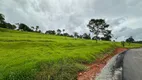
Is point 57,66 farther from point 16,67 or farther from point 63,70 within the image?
point 16,67

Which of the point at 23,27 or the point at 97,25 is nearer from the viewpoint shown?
→ the point at 97,25

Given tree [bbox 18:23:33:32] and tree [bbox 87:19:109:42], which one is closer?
tree [bbox 87:19:109:42]

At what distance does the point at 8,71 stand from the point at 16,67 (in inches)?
59.1

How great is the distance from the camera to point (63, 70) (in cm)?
2444

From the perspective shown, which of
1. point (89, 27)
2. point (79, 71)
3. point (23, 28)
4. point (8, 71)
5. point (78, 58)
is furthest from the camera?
point (23, 28)

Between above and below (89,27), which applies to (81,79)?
below

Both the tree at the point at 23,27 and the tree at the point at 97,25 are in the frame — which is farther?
the tree at the point at 23,27

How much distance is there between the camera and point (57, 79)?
21406mm

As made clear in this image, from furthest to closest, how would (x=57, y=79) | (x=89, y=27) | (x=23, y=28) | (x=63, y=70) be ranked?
(x=23, y=28) → (x=89, y=27) → (x=63, y=70) → (x=57, y=79)

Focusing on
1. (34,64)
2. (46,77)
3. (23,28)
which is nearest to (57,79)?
(46,77)

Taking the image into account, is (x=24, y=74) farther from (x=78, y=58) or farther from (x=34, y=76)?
(x=78, y=58)

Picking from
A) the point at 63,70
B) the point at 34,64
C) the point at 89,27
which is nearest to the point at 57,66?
the point at 63,70

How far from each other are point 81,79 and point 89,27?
77804 millimetres

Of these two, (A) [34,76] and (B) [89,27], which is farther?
(B) [89,27]
